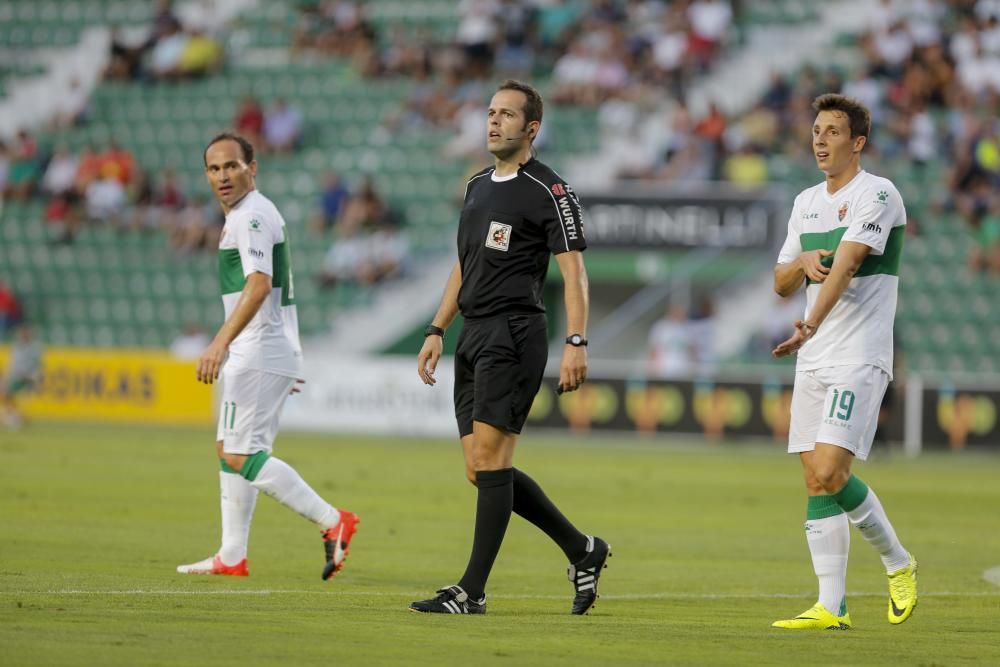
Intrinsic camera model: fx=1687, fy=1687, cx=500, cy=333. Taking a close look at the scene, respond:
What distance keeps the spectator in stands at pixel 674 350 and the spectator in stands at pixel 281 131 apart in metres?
10.0

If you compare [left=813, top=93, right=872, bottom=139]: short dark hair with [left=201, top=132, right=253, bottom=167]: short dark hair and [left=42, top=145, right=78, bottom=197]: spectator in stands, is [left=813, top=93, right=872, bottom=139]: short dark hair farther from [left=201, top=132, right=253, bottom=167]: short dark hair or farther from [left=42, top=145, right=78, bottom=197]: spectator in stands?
[left=42, top=145, right=78, bottom=197]: spectator in stands

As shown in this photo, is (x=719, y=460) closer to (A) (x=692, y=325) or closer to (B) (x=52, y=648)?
(A) (x=692, y=325)

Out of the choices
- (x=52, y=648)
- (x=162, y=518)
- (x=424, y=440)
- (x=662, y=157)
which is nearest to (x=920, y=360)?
(x=662, y=157)

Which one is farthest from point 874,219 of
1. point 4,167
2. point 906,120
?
point 4,167

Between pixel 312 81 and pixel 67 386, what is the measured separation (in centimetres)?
880

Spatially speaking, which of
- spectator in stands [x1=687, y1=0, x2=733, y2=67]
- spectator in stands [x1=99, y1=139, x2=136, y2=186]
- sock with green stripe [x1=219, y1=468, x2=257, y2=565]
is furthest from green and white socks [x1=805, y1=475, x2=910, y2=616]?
spectator in stands [x1=99, y1=139, x2=136, y2=186]

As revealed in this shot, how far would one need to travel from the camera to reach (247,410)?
32.0 ft

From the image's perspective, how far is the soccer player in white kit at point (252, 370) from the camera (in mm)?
9633

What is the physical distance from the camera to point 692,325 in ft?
87.7

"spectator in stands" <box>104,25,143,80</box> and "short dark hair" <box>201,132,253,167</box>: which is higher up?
"spectator in stands" <box>104,25,143,80</box>

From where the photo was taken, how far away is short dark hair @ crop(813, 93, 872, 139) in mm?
8219

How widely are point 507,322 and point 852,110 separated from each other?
1977 mm

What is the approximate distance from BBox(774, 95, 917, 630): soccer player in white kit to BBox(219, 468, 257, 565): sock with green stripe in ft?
10.8

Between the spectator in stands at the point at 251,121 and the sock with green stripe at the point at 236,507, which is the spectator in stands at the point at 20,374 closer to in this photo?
the spectator in stands at the point at 251,121
